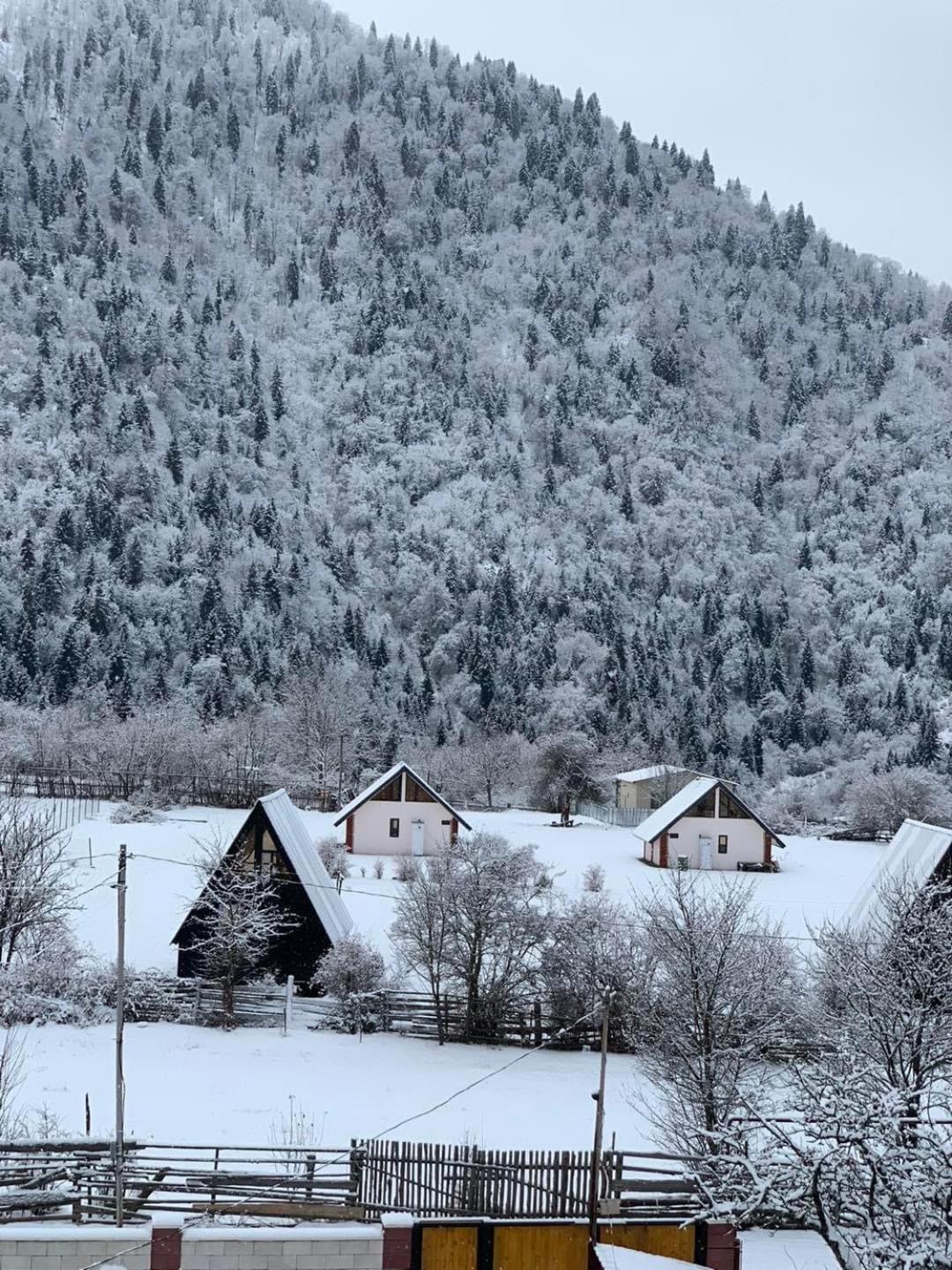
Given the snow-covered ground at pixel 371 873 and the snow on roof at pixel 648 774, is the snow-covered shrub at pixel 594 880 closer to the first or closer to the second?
the snow-covered ground at pixel 371 873

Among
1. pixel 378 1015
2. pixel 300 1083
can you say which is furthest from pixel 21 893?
pixel 378 1015

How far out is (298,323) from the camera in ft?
630

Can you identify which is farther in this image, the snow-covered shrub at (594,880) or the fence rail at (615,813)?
the fence rail at (615,813)

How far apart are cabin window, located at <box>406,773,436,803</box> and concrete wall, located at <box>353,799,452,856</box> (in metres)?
0.22

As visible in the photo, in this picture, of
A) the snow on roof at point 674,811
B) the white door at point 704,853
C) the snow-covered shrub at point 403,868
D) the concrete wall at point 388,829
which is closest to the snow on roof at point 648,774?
the snow on roof at point 674,811

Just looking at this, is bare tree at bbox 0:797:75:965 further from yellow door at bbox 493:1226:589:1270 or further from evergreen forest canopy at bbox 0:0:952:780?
Answer: evergreen forest canopy at bbox 0:0:952:780

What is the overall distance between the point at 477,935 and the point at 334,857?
18986mm

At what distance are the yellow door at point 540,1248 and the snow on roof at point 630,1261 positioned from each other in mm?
1092

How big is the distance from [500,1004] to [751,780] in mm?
92765

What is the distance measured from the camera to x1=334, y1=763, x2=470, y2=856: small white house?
5359 cm

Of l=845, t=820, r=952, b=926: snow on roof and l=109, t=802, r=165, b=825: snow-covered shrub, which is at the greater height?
l=845, t=820, r=952, b=926: snow on roof

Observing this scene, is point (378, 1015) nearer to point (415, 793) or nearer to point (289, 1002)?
point (289, 1002)

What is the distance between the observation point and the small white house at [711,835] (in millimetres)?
55500

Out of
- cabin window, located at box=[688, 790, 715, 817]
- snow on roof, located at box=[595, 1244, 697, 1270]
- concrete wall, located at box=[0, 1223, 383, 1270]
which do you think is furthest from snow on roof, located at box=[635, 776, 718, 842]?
concrete wall, located at box=[0, 1223, 383, 1270]
